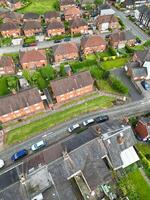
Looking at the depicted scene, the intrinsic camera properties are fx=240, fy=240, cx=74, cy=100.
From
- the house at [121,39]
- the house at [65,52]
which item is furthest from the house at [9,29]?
the house at [121,39]

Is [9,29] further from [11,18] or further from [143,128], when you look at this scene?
[143,128]

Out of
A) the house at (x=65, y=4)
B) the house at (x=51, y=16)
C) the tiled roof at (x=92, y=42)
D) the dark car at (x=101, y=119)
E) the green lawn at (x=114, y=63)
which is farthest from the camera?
the house at (x=65, y=4)

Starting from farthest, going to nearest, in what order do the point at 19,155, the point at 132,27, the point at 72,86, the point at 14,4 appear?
the point at 14,4 → the point at 132,27 → the point at 72,86 → the point at 19,155

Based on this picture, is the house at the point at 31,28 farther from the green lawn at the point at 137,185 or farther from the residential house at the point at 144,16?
the green lawn at the point at 137,185

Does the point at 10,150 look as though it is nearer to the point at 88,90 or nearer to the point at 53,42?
the point at 88,90

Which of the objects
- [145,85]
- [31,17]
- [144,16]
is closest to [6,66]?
[31,17]

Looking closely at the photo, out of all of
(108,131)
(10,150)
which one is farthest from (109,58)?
(10,150)
